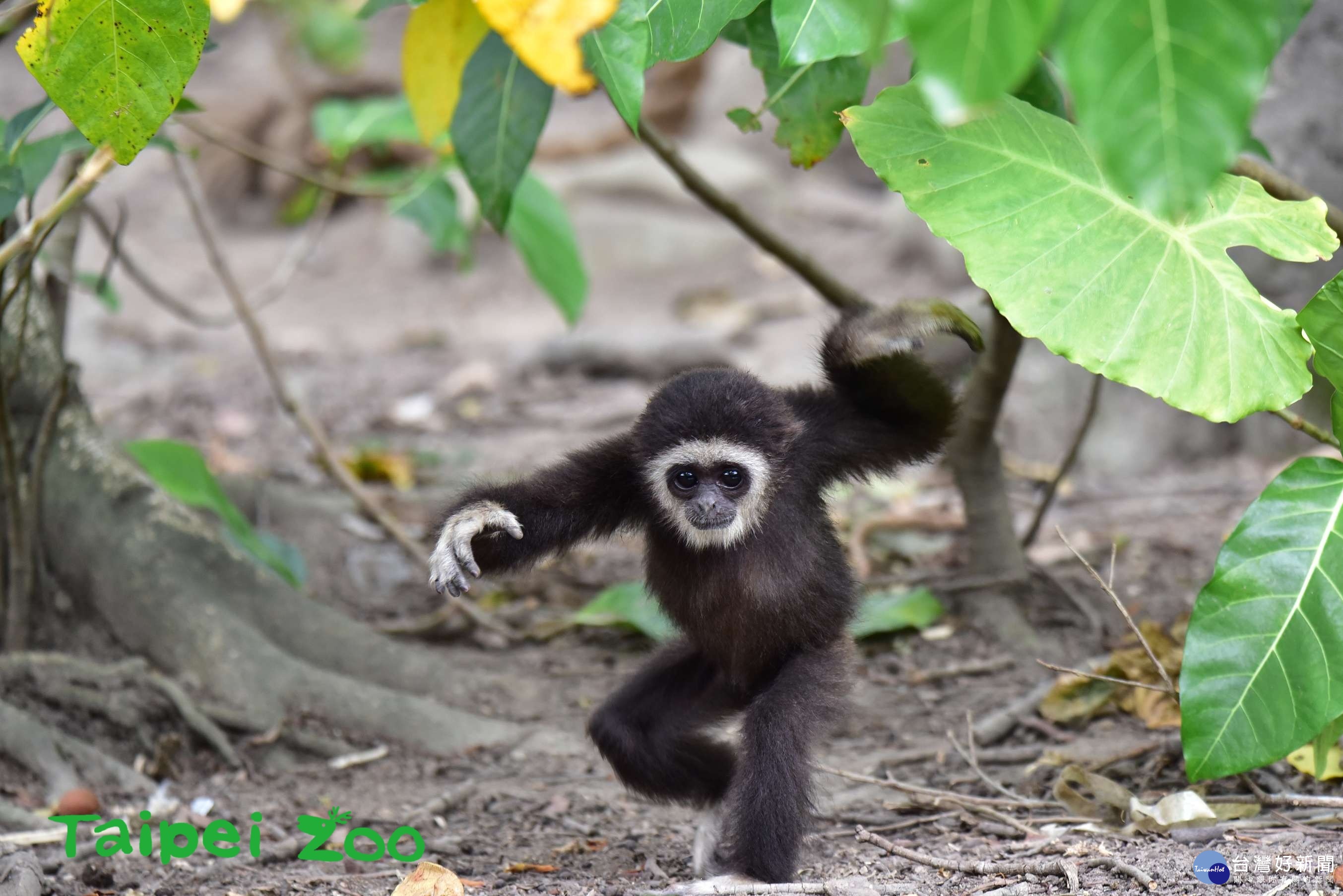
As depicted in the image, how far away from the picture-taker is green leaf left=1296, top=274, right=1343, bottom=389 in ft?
9.85

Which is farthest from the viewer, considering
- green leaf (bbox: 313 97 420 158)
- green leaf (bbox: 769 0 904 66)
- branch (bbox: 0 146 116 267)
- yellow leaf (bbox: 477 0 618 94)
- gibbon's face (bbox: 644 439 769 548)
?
green leaf (bbox: 313 97 420 158)

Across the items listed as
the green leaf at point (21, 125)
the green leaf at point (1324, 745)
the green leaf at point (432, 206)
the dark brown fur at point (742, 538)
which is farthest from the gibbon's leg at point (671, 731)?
the green leaf at point (432, 206)

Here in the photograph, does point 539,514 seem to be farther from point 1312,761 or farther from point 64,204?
point 1312,761

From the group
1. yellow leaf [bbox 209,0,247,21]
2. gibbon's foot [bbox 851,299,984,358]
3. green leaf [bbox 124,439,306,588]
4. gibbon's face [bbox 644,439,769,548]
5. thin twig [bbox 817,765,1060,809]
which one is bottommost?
thin twig [bbox 817,765,1060,809]

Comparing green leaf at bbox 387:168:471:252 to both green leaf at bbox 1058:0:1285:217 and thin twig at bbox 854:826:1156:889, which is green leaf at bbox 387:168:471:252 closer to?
thin twig at bbox 854:826:1156:889

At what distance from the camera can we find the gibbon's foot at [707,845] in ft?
11.5

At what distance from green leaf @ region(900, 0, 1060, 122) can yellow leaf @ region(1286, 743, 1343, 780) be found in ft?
8.60

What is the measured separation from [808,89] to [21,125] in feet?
7.57

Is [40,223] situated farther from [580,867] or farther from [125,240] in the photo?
[125,240]

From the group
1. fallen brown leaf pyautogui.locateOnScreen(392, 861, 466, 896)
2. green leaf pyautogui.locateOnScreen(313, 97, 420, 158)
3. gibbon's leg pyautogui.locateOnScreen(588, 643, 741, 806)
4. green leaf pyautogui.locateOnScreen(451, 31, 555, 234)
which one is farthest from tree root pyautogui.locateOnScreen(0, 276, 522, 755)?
green leaf pyautogui.locateOnScreen(451, 31, 555, 234)

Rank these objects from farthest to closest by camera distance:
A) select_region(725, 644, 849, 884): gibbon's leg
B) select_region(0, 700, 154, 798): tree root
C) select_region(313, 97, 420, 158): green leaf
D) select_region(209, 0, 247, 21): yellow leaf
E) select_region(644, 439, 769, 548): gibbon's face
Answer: select_region(313, 97, 420, 158): green leaf, select_region(0, 700, 154, 798): tree root, select_region(209, 0, 247, 21): yellow leaf, select_region(644, 439, 769, 548): gibbon's face, select_region(725, 644, 849, 884): gibbon's leg

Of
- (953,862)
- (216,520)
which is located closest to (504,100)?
(953,862)

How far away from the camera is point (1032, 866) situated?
3.15 m

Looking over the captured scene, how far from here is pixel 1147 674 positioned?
453 cm
